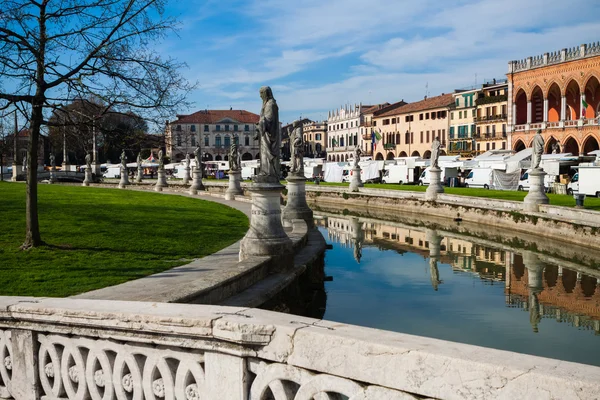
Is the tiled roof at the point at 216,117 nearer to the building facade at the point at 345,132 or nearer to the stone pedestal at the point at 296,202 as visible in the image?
the building facade at the point at 345,132

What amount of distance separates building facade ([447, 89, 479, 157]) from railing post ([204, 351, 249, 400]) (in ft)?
246

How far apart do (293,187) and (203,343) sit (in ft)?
57.4

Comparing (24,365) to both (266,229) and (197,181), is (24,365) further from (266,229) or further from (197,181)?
(197,181)

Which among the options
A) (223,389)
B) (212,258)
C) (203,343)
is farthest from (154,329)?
(212,258)

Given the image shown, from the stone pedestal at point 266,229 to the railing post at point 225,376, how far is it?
7.74m

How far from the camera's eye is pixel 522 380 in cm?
259

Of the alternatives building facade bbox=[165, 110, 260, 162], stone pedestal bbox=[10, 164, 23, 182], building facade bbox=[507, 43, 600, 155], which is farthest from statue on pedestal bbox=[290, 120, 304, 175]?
building facade bbox=[165, 110, 260, 162]

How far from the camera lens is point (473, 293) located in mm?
13852

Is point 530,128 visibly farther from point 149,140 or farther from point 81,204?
point 149,140

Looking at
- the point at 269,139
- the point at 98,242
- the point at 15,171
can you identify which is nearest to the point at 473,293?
→ the point at 269,139

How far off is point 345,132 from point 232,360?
112335 millimetres

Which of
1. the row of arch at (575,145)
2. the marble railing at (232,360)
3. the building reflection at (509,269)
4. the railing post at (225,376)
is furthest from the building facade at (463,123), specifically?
the railing post at (225,376)

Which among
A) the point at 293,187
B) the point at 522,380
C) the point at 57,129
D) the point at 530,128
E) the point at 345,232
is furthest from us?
the point at 530,128

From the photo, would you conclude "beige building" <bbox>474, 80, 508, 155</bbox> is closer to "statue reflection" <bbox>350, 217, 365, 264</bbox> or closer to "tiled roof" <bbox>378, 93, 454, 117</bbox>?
"tiled roof" <bbox>378, 93, 454, 117</bbox>
